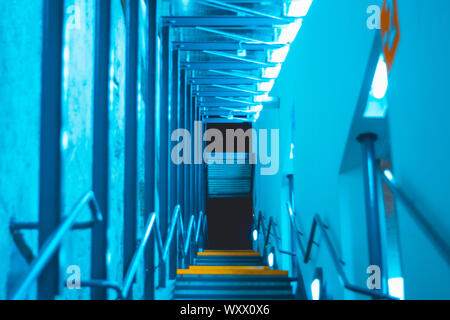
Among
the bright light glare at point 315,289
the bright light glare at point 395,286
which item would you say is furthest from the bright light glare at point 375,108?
the bright light glare at point 315,289

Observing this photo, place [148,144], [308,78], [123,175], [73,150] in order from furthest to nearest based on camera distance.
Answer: [308,78] → [148,144] → [123,175] → [73,150]

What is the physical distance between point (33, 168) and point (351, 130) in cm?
247

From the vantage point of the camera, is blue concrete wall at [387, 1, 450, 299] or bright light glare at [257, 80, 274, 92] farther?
bright light glare at [257, 80, 274, 92]

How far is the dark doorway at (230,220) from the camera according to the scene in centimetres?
1812

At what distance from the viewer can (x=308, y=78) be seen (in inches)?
220

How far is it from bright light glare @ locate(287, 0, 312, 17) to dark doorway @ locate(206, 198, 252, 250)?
11988 millimetres

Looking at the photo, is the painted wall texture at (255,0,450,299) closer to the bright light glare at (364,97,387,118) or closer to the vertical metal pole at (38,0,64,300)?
the bright light glare at (364,97,387,118)

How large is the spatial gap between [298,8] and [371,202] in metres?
3.89

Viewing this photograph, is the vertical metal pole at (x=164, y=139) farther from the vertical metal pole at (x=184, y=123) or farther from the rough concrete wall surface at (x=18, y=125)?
the rough concrete wall surface at (x=18, y=125)

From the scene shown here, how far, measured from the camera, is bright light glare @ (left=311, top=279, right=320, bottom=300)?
4.90 m

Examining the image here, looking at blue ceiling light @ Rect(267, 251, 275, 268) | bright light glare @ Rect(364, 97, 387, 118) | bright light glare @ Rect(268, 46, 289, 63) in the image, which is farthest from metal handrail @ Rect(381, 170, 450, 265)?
blue ceiling light @ Rect(267, 251, 275, 268)

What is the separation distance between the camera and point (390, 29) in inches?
118
